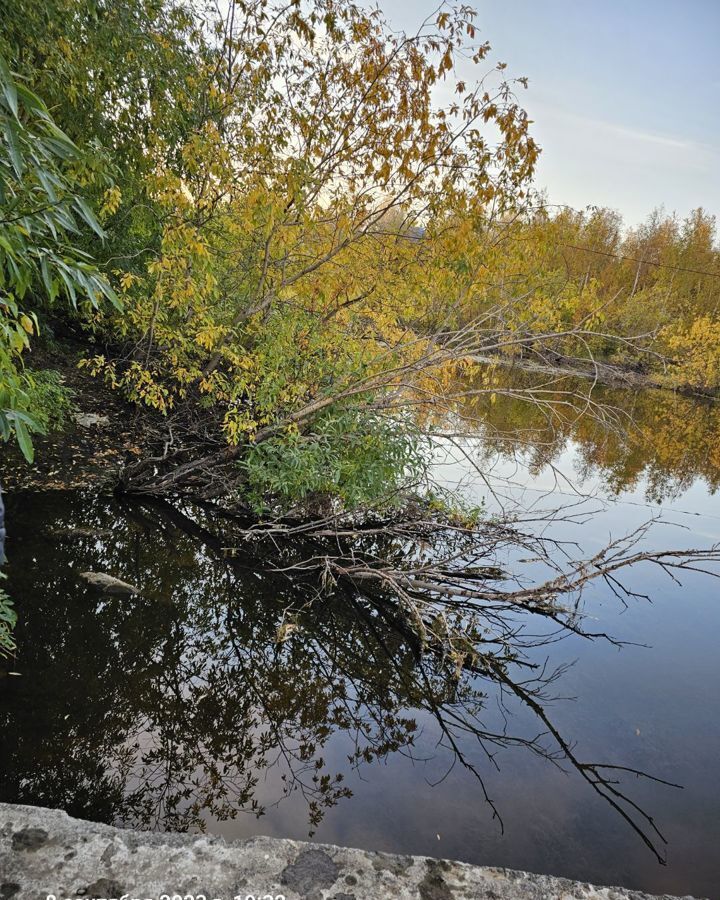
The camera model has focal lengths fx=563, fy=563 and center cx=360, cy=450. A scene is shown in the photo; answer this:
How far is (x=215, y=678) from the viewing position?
4754mm

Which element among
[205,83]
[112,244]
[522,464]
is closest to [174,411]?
[112,244]

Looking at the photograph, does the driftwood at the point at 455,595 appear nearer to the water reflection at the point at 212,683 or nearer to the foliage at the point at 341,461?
the water reflection at the point at 212,683

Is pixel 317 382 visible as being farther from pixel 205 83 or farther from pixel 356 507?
pixel 205 83

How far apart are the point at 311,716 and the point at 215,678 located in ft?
2.93

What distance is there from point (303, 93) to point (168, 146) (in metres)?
2.23

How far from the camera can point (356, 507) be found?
8.19 meters

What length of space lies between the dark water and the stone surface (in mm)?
1099

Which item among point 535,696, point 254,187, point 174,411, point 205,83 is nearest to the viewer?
point 535,696

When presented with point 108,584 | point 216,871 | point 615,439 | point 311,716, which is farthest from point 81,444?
point 615,439

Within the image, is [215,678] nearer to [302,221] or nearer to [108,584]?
[108,584]

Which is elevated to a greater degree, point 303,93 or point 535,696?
point 303,93

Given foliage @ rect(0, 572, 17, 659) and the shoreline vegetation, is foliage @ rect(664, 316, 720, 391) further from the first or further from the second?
foliage @ rect(0, 572, 17, 659)

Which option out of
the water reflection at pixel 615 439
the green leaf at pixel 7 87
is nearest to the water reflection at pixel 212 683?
the green leaf at pixel 7 87

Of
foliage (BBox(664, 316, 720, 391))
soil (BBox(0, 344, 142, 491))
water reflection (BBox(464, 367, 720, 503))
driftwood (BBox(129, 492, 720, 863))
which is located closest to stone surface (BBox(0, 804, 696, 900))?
driftwood (BBox(129, 492, 720, 863))
